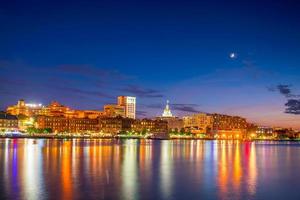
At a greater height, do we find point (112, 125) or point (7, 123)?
point (7, 123)

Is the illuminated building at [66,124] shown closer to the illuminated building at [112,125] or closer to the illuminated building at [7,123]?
the illuminated building at [112,125]

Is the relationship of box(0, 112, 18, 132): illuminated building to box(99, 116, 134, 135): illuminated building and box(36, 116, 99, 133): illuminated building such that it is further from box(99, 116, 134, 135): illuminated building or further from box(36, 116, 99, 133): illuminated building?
box(99, 116, 134, 135): illuminated building

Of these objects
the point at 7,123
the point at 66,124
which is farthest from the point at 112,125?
the point at 7,123

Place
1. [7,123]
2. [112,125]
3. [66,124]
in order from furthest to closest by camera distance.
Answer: [112,125] → [66,124] → [7,123]

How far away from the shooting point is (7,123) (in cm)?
17362

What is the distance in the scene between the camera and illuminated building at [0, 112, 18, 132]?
171613 millimetres

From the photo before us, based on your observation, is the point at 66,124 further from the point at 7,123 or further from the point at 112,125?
the point at 7,123

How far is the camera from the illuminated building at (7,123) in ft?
563

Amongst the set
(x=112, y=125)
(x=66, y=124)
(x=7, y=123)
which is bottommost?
(x=112, y=125)

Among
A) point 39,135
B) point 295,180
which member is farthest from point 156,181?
point 39,135

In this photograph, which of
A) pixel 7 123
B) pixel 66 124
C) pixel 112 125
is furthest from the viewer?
pixel 112 125

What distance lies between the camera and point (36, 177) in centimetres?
2794

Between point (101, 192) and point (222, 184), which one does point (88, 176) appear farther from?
point (222, 184)

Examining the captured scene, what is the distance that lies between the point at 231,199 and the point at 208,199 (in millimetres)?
1126
